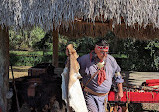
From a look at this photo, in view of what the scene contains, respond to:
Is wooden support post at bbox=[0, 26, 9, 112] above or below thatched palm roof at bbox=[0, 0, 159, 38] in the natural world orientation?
below

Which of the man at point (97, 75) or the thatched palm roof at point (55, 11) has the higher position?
the thatched palm roof at point (55, 11)

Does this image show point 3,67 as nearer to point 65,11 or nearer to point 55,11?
point 55,11

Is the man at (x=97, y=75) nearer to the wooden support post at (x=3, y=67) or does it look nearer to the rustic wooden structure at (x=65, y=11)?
the rustic wooden structure at (x=65, y=11)

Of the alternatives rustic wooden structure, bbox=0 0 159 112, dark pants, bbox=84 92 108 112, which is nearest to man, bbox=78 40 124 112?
dark pants, bbox=84 92 108 112

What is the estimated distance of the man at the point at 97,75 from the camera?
308 cm

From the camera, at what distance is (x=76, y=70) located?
2.95 m

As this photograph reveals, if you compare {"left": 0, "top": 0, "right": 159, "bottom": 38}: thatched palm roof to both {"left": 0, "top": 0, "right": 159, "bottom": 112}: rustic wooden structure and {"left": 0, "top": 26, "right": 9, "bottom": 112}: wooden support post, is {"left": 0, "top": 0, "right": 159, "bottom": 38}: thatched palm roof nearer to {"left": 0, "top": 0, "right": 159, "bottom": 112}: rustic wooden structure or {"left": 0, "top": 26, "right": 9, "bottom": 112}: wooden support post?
{"left": 0, "top": 0, "right": 159, "bottom": 112}: rustic wooden structure

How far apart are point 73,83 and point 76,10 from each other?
1164 millimetres

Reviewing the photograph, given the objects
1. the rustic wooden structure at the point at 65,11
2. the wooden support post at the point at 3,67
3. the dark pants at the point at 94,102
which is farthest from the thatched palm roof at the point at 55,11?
the dark pants at the point at 94,102

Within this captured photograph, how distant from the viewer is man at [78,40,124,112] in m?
3.08

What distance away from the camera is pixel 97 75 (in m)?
3.09

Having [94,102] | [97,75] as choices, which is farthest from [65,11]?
[94,102]

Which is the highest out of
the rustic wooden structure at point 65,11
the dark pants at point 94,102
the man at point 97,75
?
the rustic wooden structure at point 65,11

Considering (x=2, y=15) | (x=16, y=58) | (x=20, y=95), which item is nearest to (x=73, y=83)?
(x=20, y=95)
